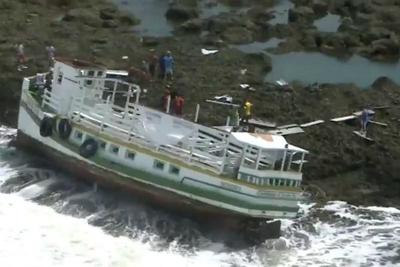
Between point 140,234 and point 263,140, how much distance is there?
5.08 m

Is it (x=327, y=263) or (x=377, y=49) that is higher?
(x=377, y=49)

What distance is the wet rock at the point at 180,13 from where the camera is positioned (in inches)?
2174

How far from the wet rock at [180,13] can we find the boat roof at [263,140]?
1089 inches

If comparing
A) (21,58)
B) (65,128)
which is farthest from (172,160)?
(21,58)

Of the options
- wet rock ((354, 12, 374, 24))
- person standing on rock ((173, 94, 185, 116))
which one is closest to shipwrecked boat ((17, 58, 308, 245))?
person standing on rock ((173, 94, 185, 116))

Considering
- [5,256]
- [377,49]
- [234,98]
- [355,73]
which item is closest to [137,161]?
[5,256]

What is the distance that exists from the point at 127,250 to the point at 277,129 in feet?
37.3

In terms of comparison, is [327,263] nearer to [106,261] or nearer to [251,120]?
[106,261]

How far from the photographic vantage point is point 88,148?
30.9 m

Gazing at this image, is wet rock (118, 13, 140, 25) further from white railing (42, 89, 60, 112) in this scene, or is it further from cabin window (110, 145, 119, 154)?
cabin window (110, 145, 119, 154)

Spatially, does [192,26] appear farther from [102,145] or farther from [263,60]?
[102,145]

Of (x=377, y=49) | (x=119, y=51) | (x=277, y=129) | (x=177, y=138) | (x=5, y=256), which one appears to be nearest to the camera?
(x=5, y=256)

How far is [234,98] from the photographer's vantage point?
127 feet

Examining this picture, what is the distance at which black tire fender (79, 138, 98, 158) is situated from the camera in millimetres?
30828
